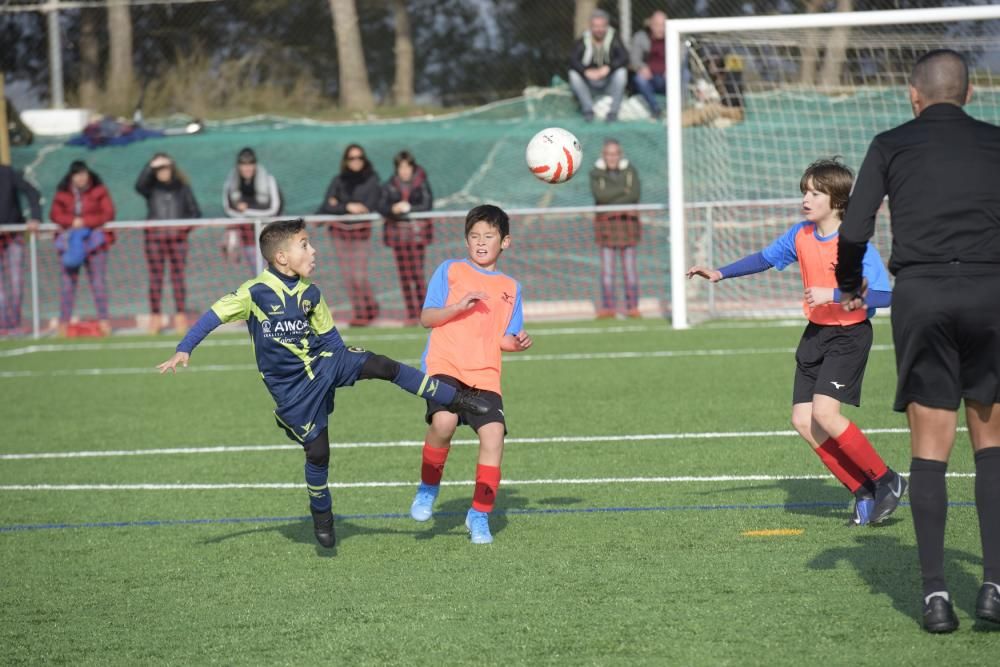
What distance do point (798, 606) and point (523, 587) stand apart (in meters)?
1.02

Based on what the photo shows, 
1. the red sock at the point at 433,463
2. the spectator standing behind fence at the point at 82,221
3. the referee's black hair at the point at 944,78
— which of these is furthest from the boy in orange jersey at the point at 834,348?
the spectator standing behind fence at the point at 82,221

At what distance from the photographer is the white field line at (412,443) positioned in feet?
28.5

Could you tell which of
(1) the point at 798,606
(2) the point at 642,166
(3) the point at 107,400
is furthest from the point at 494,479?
(2) the point at 642,166

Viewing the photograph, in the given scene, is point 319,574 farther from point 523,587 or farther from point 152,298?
point 152,298

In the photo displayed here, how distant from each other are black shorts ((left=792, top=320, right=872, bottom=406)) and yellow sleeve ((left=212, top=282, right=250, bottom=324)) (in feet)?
8.25

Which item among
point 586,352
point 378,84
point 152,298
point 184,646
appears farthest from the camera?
point 378,84

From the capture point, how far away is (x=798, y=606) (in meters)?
4.82

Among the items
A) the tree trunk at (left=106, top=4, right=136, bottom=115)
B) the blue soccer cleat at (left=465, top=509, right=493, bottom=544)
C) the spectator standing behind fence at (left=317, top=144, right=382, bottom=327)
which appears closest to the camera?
the blue soccer cleat at (left=465, top=509, right=493, bottom=544)

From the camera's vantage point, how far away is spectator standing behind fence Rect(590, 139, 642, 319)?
16359 millimetres

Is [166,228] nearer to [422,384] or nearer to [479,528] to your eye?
[422,384]

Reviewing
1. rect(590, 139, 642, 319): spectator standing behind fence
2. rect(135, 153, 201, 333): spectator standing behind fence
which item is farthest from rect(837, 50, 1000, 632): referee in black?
rect(135, 153, 201, 333): spectator standing behind fence

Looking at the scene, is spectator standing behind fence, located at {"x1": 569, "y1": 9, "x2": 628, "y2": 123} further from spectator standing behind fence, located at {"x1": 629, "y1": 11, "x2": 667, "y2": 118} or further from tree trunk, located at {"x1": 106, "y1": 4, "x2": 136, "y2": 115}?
tree trunk, located at {"x1": 106, "y1": 4, "x2": 136, "y2": 115}

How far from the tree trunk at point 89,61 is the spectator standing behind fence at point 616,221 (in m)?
9.29

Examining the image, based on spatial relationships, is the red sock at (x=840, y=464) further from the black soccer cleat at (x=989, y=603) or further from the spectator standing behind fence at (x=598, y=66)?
the spectator standing behind fence at (x=598, y=66)
